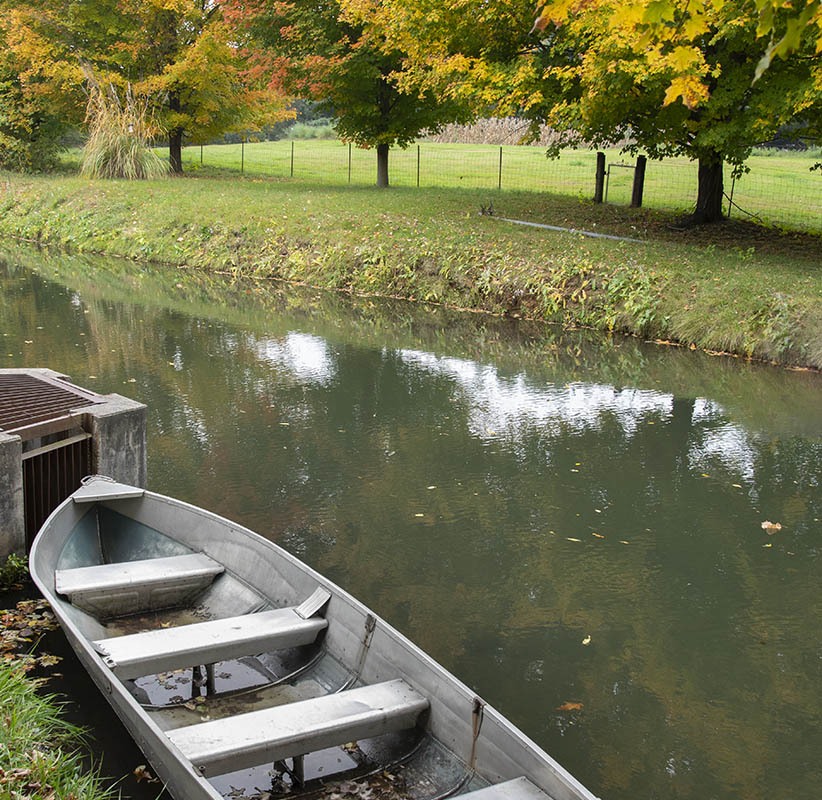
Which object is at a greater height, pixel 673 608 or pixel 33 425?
pixel 33 425

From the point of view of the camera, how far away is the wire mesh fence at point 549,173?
28016 millimetres

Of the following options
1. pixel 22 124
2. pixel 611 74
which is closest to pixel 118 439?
pixel 611 74

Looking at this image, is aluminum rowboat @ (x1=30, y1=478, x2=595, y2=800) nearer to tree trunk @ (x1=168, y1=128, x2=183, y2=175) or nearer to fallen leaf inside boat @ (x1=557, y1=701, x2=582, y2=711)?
fallen leaf inside boat @ (x1=557, y1=701, x2=582, y2=711)

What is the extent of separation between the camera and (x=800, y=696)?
21.0 ft

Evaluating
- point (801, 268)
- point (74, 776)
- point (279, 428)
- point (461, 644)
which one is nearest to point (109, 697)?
point (74, 776)

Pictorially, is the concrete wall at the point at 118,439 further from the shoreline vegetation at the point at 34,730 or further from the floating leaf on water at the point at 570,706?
the floating leaf on water at the point at 570,706

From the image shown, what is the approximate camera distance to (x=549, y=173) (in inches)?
1398

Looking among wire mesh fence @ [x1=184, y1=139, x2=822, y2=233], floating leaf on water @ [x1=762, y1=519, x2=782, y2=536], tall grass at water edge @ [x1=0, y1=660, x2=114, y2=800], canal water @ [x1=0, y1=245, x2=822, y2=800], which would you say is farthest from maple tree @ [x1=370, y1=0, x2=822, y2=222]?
tall grass at water edge @ [x1=0, y1=660, x2=114, y2=800]

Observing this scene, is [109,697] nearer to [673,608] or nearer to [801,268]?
[673,608]

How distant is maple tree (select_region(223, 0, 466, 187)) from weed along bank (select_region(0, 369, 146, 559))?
732 inches

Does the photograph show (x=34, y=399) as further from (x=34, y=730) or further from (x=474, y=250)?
(x=474, y=250)

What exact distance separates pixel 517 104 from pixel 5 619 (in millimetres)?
14479

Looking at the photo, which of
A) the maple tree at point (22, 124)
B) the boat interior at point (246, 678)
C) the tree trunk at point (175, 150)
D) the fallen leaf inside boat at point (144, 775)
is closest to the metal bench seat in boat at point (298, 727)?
the boat interior at point (246, 678)

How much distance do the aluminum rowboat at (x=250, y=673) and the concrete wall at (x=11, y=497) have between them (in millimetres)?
459
